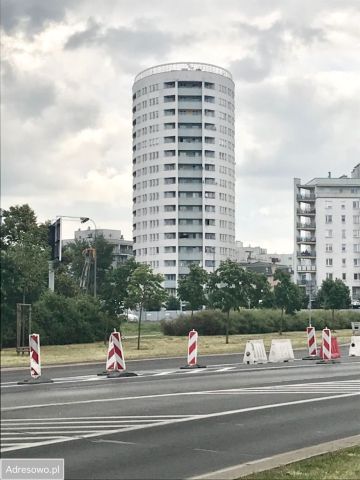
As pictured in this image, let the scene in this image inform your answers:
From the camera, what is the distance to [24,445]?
6078mm

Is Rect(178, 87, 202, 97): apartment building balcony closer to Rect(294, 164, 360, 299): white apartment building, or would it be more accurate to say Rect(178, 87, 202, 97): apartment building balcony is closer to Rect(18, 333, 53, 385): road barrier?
Rect(294, 164, 360, 299): white apartment building

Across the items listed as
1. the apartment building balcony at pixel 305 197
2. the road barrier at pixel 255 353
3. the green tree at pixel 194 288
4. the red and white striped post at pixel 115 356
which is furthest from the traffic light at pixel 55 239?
the apartment building balcony at pixel 305 197

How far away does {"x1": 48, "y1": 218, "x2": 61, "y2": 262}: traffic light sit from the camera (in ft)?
19.4

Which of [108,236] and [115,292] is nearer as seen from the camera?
[108,236]

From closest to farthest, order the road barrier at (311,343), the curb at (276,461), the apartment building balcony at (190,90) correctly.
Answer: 1. the curb at (276,461)
2. the road barrier at (311,343)
3. the apartment building balcony at (190,90)

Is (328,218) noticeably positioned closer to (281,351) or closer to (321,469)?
(281,351)

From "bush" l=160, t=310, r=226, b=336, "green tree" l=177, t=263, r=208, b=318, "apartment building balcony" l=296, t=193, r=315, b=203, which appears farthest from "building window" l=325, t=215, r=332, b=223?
"bush" l=160, t=310, r=226, b=336

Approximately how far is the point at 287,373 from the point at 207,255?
464 ft

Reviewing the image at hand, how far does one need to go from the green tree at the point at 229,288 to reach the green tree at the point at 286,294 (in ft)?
8.56

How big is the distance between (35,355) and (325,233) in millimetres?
153631

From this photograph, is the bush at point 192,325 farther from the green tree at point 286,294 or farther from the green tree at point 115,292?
the green tree at point 115,292

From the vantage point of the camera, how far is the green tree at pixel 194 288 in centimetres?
2702

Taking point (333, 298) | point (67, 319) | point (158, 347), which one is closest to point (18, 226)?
point (67, 319)

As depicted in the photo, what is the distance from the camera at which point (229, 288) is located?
20594 mm
